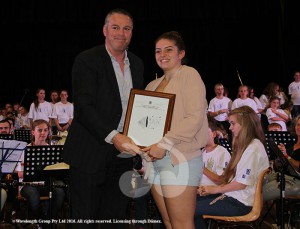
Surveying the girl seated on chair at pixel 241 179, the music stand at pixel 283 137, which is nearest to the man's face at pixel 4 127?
the music stand at pixel 283 137

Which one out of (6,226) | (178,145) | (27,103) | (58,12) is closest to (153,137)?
(178,145)

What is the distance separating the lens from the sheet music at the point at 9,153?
18.9ft

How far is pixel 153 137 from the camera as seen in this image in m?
3.88

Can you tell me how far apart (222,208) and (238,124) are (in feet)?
2.91

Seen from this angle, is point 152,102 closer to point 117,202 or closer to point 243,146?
point 117,202

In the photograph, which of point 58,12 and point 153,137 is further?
point 58,12

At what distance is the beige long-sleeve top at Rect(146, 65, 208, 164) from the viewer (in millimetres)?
3770

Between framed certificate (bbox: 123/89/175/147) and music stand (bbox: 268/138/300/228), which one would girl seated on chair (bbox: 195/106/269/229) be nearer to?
music stand (bbox: 268/138/300/228)

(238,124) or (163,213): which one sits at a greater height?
(238,124)

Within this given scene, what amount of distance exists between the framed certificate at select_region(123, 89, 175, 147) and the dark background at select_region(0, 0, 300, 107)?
50.3 feet

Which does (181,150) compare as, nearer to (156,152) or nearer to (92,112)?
(156,152)

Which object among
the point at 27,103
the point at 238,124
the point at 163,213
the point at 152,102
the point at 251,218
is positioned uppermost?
the point at 152,102

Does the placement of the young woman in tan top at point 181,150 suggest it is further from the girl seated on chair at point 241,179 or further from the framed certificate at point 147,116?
the girl seated on chair at point 241,179

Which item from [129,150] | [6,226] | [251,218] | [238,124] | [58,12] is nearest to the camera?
[129,150]
